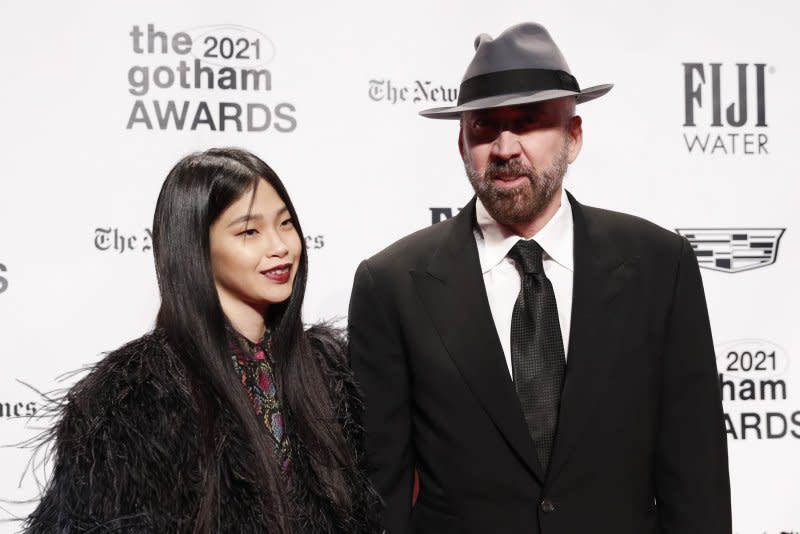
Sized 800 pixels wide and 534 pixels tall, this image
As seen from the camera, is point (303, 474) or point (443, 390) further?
point (443, 390)

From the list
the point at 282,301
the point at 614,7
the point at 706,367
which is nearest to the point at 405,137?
the point at 614,7

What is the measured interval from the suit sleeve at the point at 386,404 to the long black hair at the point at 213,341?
112 mm

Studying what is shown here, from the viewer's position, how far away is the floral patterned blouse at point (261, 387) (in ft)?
5.07

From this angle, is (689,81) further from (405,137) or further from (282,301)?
(282,301)

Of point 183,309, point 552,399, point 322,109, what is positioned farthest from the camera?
point 322,109

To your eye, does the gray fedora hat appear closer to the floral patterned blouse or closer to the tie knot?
the tie knot

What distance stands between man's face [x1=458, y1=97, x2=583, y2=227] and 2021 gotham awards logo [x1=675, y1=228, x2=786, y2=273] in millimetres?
1037

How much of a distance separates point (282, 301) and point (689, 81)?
5.14 feet

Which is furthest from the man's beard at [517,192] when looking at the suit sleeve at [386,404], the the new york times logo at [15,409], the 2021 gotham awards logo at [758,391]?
the the new york times logo at [15,409]

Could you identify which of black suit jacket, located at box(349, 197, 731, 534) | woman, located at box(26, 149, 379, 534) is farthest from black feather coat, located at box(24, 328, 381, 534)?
black suit jacket, located at box(349, 197, 731, 534)

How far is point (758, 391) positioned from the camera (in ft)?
8.46

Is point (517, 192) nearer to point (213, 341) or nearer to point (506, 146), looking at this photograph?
point (506, 146)

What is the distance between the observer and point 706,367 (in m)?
1.65

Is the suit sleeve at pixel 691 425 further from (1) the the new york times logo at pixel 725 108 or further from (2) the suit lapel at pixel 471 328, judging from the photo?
(1) the the new york times logo at pixel 725 108
